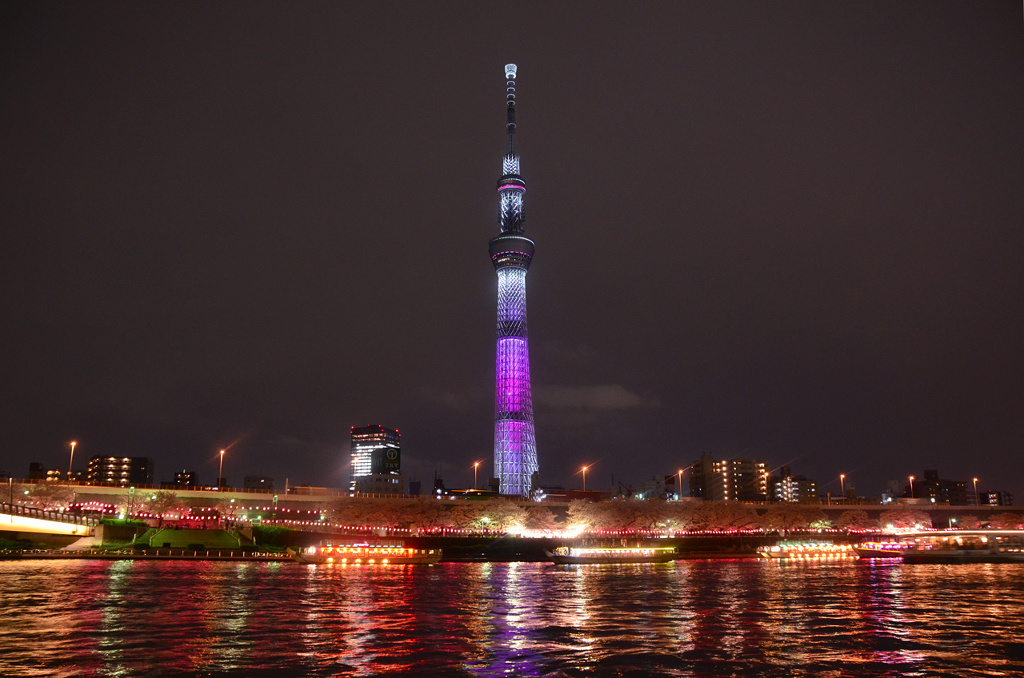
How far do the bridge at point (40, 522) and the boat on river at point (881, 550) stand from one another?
120179 mm

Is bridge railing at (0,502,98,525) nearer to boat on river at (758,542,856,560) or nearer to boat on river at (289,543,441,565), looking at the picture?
boat on river at (289,543,441,565)

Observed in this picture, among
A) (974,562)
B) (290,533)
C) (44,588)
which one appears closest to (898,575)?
(974,562)

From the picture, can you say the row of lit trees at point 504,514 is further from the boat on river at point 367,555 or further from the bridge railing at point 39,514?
the boat on river at point 367,555

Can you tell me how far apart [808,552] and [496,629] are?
119 m

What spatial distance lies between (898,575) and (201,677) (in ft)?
267

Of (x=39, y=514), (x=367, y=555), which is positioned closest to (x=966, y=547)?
(x=367, y=555)

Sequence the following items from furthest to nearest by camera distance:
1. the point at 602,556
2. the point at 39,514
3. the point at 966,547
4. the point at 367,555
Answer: the point at 966,547, the point at 602,556, the point at 367,555, the point at 39,514

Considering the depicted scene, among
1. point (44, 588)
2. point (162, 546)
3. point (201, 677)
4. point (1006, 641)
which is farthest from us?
point (162, 546)

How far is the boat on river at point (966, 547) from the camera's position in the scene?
13288 cm

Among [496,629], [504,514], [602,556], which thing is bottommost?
[602,556]

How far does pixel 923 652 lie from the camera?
33.0 metres

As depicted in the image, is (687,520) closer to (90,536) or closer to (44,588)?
(90,536)

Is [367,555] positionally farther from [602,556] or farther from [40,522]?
[40,522]

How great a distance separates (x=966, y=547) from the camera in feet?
472
